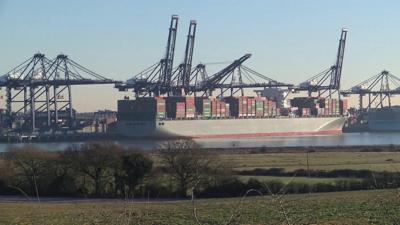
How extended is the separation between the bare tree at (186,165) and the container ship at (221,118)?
138 ft

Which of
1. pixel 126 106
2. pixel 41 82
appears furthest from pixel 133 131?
pixel 41 82

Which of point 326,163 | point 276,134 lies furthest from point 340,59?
point 326,163

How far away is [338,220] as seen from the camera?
6.61 metres

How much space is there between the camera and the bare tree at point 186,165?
57.5 ft

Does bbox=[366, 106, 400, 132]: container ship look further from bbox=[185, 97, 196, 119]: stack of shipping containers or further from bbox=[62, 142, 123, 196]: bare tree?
bbox=[62, 142, 123, 196]: bare tree

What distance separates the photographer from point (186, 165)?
59.9ft

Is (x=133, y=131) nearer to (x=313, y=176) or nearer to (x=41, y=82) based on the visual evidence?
(x=41, y=82)

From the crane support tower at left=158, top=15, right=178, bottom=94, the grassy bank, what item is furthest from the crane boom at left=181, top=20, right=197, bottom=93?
the grassy bank

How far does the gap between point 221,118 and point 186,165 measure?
4819 centimetres

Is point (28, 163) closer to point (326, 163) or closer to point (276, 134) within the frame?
point (326, 163)

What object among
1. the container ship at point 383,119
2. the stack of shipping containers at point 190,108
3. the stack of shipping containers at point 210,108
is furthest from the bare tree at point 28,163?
the container ship at point 383,119

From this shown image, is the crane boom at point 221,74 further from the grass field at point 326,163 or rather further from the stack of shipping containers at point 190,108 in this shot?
the grass field at point 326,163

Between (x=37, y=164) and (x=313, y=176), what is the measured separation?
7721 mm

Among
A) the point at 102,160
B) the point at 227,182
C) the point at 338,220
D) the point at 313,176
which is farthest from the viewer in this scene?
the point at 313,176
